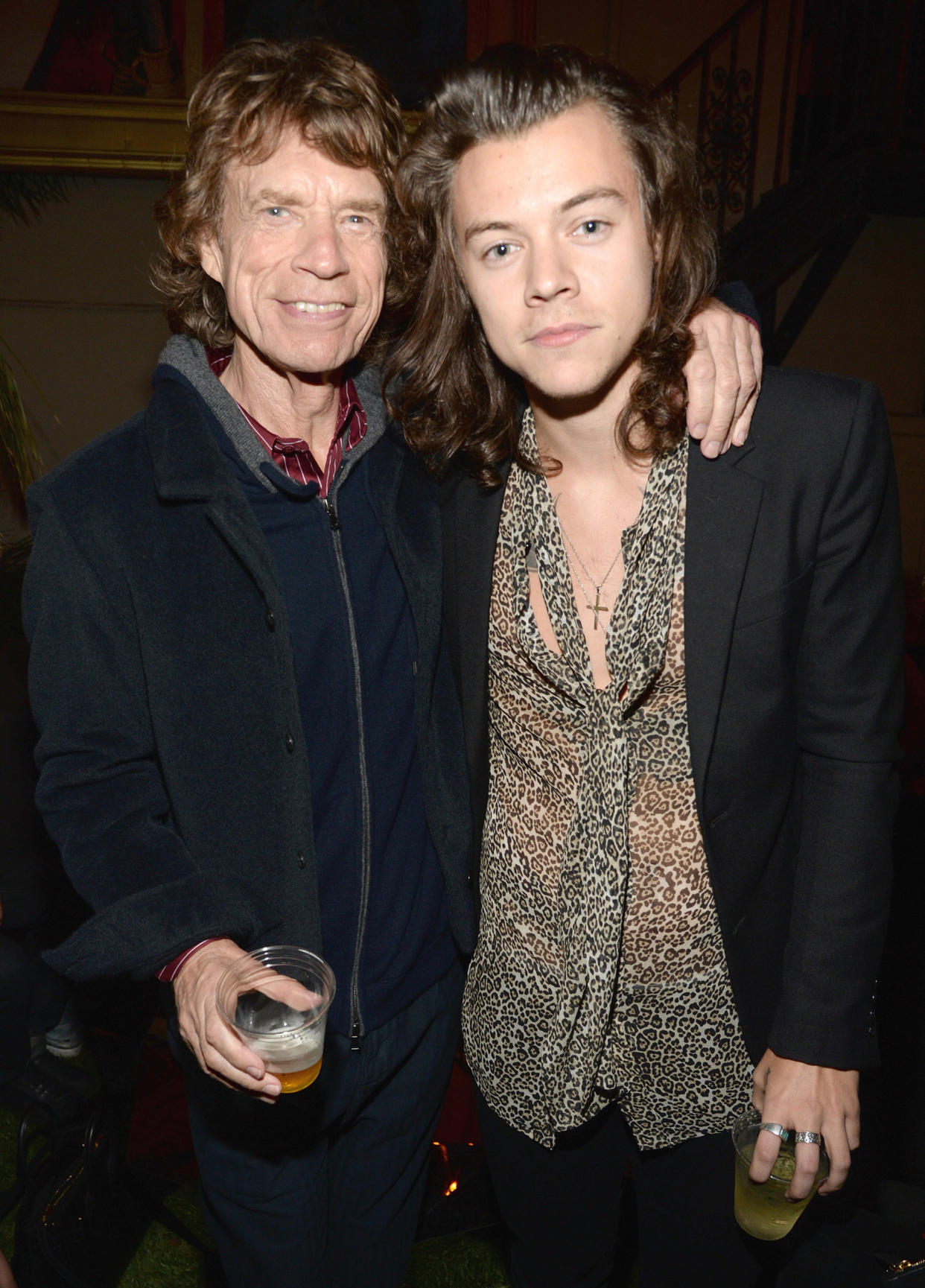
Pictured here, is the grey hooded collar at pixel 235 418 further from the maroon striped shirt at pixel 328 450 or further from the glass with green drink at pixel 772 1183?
the glass with green drink at pixel 772 1183

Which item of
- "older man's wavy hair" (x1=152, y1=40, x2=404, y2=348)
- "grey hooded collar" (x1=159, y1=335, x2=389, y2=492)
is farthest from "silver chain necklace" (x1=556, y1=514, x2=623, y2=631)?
"older man's wavy hair" (x1=152, y1=40, x2=404, y2=348)

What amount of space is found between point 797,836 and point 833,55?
6.10 meters

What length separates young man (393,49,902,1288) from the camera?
1447 millimetres

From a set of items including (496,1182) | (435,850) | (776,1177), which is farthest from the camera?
(496,1182)

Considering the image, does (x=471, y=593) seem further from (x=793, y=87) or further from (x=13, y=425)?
(x=793, y=87)

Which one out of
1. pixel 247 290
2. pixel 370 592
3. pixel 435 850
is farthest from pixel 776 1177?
pixel 247 290

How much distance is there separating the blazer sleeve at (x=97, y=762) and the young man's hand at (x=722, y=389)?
0.86m

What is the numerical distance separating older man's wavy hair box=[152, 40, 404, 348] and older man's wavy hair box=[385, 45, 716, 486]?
105 millimetres

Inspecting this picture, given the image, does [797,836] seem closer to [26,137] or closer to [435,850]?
[435,850]

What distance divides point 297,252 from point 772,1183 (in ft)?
5.14

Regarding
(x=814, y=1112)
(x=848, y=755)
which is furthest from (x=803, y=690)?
(x=814, y=1112)

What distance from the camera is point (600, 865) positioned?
1.54 metres

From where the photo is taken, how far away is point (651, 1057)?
1.68 m

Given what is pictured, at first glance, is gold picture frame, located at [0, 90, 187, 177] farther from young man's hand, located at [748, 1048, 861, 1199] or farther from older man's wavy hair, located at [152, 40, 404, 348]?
young man's hand, located at [748, 1048, 861, 1199]
